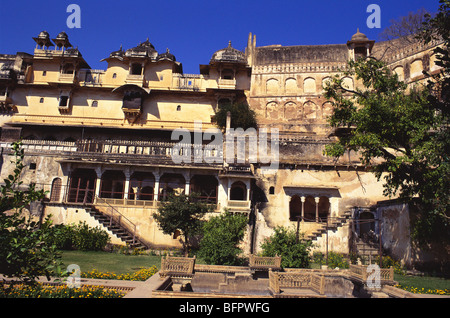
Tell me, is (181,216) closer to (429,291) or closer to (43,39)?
(429,291)

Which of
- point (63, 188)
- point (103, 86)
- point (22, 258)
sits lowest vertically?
point (22, 258)

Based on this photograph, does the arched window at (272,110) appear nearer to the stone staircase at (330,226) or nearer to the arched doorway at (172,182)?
the arched doorway at (172,182)

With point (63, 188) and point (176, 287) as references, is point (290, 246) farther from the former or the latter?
point (63, 188)

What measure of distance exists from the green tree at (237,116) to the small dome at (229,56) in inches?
200

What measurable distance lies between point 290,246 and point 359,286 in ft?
11.6

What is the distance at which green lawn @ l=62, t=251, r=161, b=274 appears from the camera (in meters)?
13.7

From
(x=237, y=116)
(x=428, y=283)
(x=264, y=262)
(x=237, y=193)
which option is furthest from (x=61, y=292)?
(x=237, y=116)

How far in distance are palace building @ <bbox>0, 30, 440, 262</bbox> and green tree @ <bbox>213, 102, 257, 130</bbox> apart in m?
2.27

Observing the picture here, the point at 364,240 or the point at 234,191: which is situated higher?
the point at 234,191

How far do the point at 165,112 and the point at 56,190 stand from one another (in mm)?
13635

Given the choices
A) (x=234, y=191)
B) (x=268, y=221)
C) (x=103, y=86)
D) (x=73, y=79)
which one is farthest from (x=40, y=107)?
(x=268, y=221)

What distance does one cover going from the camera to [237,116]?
2955 centimetres

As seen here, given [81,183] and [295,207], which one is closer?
[81,183]

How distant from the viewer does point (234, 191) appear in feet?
81.3
